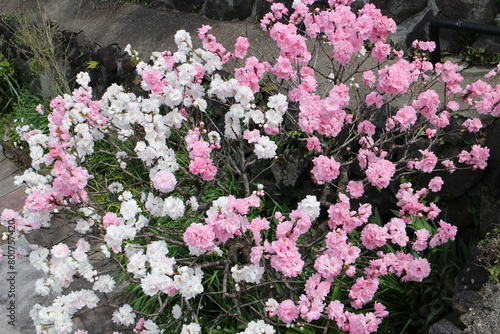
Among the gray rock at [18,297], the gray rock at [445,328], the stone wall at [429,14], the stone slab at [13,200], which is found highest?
the stone wall at [429,14]

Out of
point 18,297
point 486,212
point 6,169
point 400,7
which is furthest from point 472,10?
point 6,169

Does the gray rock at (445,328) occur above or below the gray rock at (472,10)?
below

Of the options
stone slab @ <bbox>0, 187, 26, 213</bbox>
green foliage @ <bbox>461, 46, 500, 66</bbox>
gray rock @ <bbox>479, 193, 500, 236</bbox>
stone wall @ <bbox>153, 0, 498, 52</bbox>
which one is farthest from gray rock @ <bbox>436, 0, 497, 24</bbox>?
stone slab @ <bbox>0, 187, 26, 213</bbox>

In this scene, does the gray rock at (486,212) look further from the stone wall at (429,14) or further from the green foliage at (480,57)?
the stone wall at (429,14)

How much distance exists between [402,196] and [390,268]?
41 centimetres

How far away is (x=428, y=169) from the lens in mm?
2824

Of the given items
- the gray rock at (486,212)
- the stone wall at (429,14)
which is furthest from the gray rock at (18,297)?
the stone wall at (429,14)

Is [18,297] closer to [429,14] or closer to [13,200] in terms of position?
[13,200]

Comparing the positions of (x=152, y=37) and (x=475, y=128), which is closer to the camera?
(x=475, y=128)

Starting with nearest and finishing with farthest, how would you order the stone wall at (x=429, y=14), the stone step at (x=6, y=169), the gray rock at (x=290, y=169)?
1. the stone wall at (x=429, y=14)
2. the gray rock at (x=290, y=169)
3. the stone step at (x=6, y=169)

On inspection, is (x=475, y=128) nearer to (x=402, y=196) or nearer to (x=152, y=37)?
(x=402, y=196)

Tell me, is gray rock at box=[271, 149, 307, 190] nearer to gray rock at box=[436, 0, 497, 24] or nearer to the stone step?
gray rock at box=[436, 0, 497, 24]

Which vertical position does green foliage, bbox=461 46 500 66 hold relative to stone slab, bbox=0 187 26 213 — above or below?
above

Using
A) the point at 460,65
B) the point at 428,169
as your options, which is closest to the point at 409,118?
the point at 428,169
